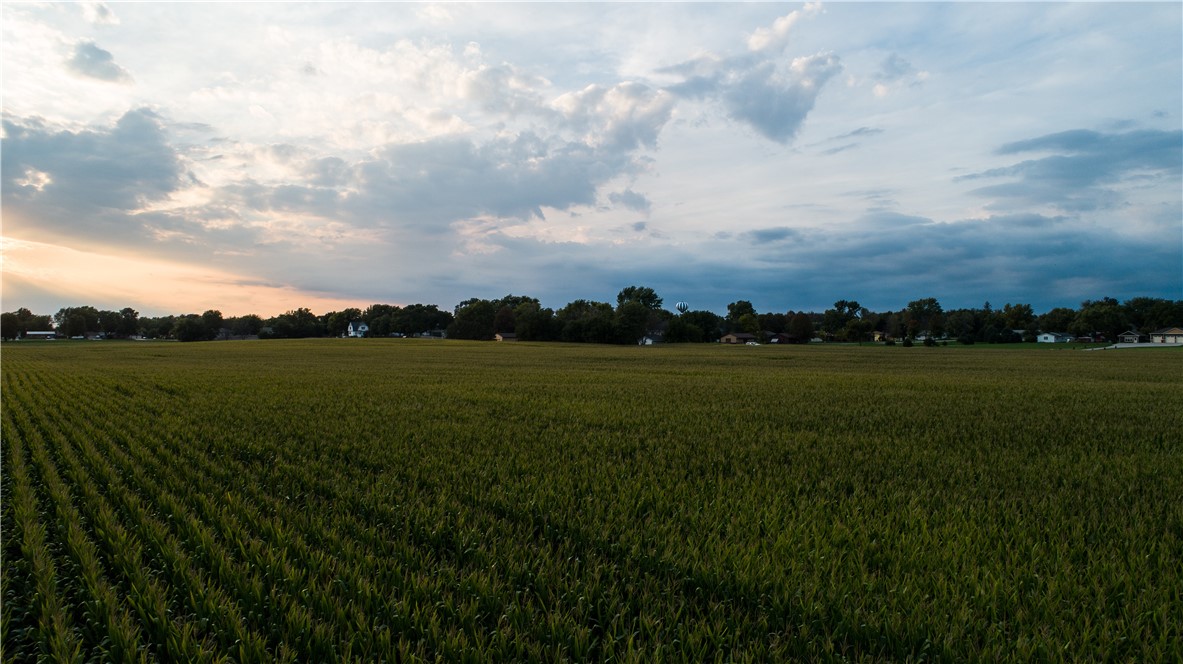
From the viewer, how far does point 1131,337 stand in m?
149

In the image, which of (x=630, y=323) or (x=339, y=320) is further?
(x=339, y=320)

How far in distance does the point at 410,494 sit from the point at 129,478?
4.72 metres

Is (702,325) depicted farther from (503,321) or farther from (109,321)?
(109,321)

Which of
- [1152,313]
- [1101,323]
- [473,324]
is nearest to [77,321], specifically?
[473,324]

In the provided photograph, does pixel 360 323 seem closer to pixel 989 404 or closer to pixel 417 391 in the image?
pixel 417 391

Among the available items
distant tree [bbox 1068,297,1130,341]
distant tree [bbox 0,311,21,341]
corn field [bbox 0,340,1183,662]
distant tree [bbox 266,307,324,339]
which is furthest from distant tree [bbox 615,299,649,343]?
distant tree [bbox 0,311,21,341]

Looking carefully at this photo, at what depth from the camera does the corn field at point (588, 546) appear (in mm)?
4121

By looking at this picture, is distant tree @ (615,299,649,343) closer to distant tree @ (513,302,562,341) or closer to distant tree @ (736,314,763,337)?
distant tree @ (513,302,562,341)

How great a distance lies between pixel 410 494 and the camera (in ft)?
25.6

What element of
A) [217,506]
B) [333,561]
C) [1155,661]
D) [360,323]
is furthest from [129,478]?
[360,323]

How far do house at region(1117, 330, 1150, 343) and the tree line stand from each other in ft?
4.73

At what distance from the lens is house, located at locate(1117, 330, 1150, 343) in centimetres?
14862

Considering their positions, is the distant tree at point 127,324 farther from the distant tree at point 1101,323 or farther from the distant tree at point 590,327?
the distant tree at point 1101,323

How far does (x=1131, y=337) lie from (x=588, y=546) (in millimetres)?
202573
